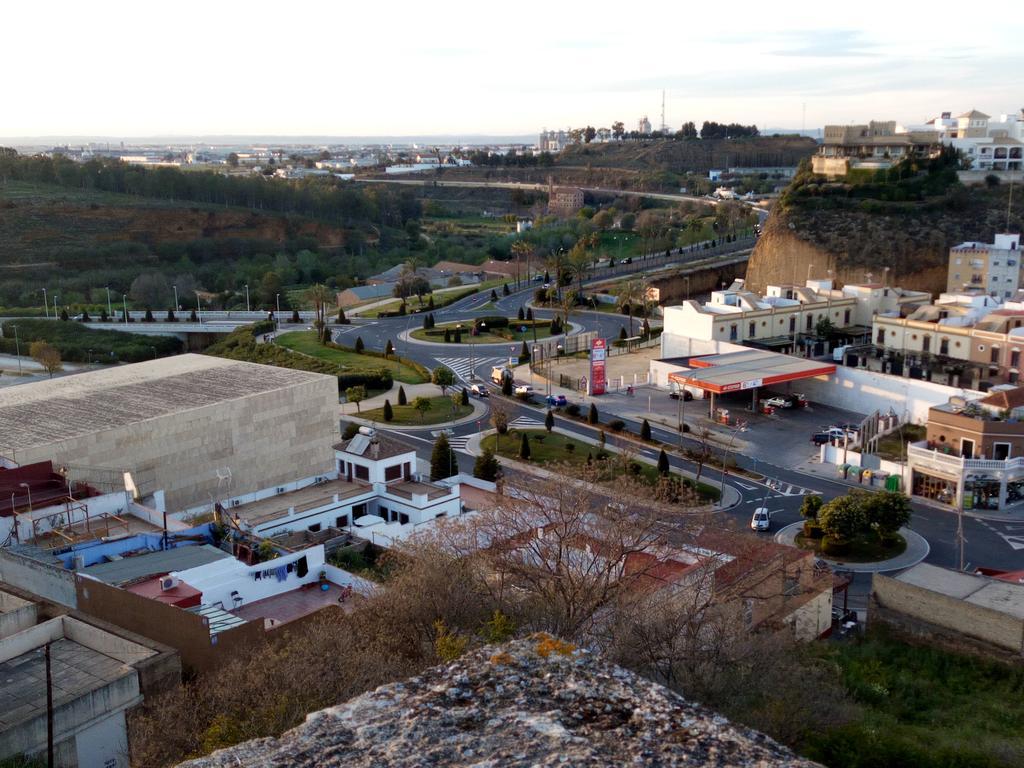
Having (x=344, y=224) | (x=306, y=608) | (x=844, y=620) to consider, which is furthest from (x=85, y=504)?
(x=344, y=224)

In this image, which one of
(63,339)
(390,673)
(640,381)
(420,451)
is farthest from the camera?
Answer: (63,339)

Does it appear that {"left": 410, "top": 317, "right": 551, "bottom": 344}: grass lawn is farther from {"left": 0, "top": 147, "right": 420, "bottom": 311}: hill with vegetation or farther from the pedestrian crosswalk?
{"left": 0, "top": 147, "right": 420, "bottom": 311}: hill with vegetation

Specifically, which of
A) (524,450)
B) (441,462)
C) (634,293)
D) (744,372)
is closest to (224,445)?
(441,462)

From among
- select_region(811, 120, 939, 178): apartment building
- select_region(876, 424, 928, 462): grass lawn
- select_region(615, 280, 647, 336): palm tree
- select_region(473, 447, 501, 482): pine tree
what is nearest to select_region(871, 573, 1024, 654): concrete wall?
select_region(876, 424, 928, 462): grass lawn

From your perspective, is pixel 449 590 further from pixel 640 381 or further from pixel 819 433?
pixel 640 381

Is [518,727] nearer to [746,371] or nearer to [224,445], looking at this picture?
[224,445]

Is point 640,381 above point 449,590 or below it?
below

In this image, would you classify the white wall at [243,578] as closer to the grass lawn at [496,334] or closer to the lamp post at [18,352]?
the grass lawn at [496,334]
